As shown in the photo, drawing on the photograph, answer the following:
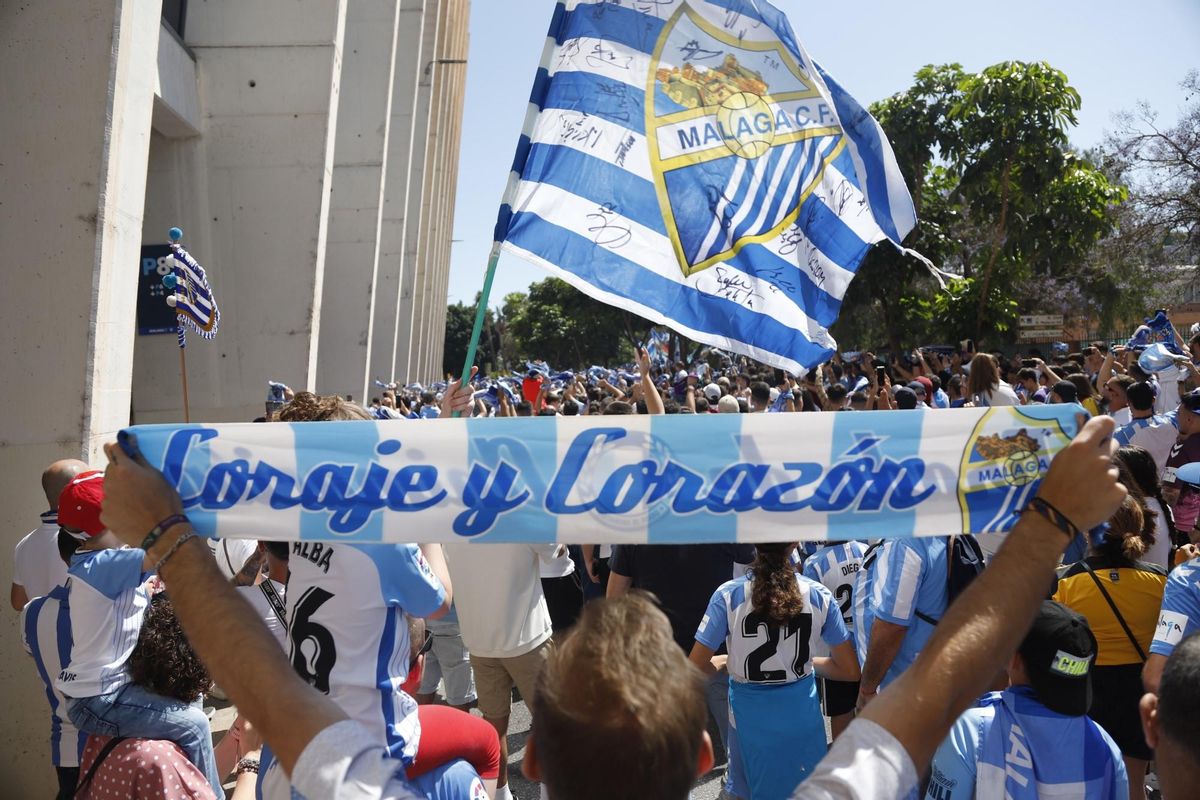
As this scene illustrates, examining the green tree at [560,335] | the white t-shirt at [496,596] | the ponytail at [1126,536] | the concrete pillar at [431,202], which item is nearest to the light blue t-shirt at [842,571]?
the ponytail at [1126,536]

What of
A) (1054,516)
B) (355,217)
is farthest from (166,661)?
(355,217)

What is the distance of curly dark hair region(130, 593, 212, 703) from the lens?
3.42 metres

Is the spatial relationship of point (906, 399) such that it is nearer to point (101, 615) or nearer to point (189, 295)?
point (189, 295)

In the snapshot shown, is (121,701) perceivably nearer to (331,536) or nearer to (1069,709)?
(331,536)

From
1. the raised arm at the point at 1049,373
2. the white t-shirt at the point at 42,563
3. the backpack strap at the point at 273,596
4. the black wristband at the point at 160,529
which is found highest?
the raised arm at the point at 1049,373

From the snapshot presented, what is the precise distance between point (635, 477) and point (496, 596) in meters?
3.30

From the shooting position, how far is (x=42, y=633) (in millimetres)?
3748

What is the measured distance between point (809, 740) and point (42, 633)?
3193 millimetres

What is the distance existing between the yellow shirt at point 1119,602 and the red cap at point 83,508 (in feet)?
13.3

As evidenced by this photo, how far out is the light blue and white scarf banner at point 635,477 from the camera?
2092mm

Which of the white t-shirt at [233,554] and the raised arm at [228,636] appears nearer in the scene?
the raised arm at [228,636]

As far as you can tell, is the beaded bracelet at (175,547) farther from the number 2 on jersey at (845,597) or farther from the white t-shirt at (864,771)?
the number 2 on jersey at (845,597)

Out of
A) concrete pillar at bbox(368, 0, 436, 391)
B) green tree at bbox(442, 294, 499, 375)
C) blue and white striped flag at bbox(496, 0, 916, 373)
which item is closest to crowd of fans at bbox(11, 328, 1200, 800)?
blue and white striped flag at bbox(496, 0, 916, 373)

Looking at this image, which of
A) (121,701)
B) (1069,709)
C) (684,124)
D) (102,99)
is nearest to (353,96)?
(102,99)
